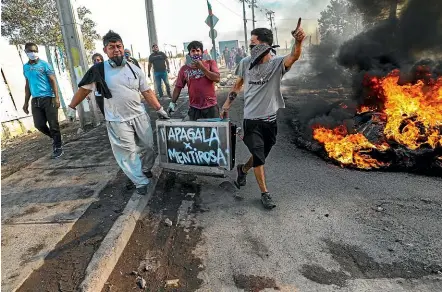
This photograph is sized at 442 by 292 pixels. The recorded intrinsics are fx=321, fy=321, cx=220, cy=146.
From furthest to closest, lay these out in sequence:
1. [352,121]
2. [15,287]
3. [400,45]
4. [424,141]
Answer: [400,45] < [352,121] < [424,141] < [15,287]

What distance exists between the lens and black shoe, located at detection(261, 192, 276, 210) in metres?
3.86

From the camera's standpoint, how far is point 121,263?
308cm

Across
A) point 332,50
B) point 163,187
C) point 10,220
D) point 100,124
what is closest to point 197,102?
point 163,187

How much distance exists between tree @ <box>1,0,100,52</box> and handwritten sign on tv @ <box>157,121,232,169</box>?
15.6 m

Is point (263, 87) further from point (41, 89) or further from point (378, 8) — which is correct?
point (378, 8)

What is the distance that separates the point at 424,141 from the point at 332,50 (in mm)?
12164

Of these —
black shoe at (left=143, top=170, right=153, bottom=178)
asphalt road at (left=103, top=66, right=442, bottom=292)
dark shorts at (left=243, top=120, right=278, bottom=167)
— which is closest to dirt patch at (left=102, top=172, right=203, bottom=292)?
asphalt road at (left=103, top=66, right=442, bottom=292)

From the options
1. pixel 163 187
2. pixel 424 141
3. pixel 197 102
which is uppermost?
pixel 197 102

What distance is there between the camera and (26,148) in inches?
311

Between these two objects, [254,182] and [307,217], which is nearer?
[307,217]

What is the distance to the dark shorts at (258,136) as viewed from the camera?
395cm

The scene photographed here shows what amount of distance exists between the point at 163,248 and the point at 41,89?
169 inches

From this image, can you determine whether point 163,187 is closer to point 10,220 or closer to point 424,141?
point 10,220

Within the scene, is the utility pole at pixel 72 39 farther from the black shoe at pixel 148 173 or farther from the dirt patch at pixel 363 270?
the dirt patch at pixel 363 270
